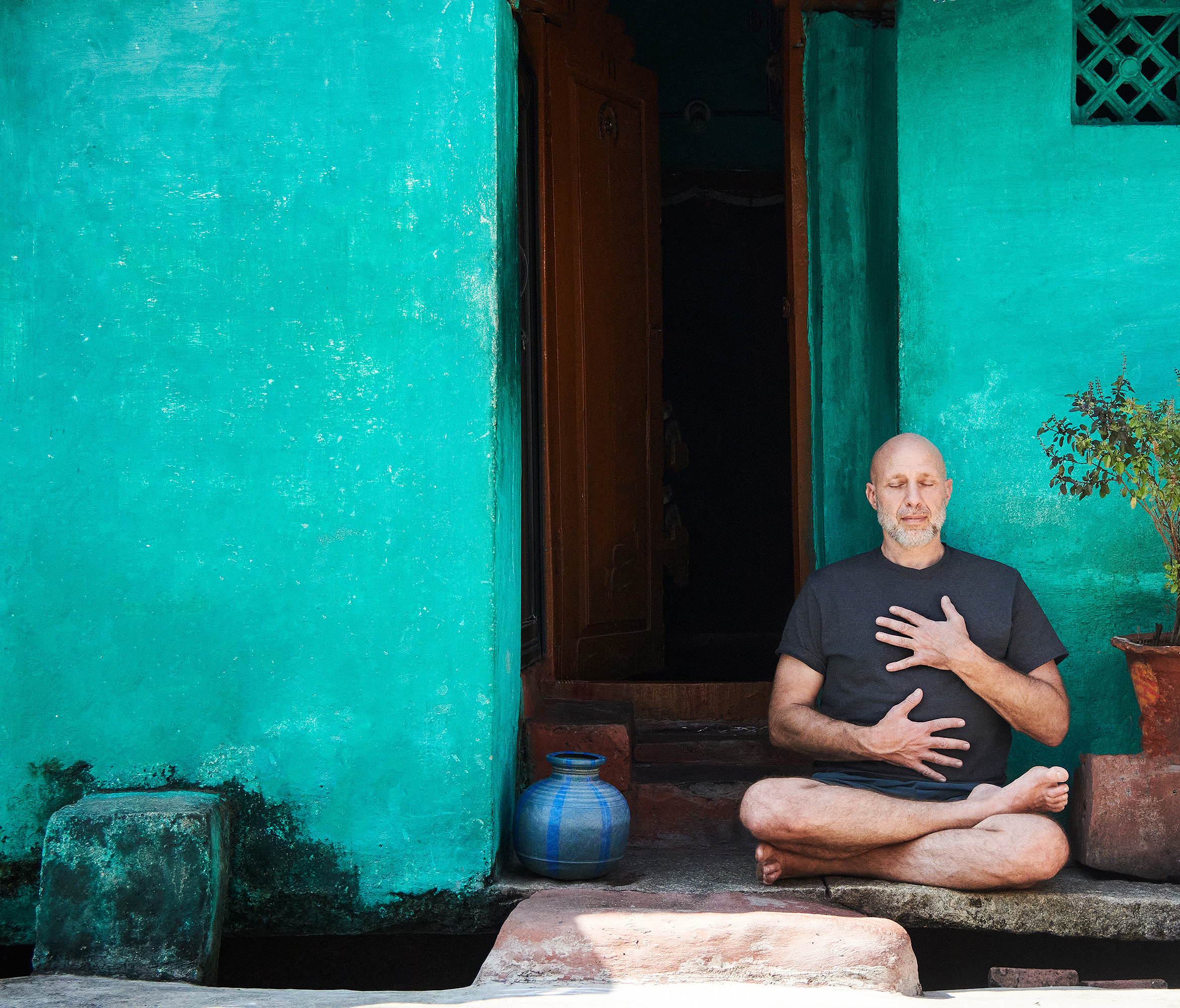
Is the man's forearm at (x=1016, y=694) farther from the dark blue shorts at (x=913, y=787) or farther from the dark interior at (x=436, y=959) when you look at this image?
the dark interior at (x=436, y=959)

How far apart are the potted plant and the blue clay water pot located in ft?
5.02

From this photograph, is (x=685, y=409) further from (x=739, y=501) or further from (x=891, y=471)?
(x=891, y=471)

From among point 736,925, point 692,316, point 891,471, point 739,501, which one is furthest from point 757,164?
point 736,925

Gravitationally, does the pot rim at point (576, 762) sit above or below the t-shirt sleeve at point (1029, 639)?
below

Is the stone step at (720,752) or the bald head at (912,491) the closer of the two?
the bald head at (912,491)

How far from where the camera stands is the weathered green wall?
4227mm

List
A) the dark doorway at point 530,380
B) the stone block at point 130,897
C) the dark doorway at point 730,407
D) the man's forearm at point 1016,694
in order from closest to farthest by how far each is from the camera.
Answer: the stone block at point 130,897 → the man's forearm at point 1016,694 → the dark doorway at point 530,380 → the dark doorway at point 730,407

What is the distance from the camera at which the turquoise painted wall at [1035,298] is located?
147 inches

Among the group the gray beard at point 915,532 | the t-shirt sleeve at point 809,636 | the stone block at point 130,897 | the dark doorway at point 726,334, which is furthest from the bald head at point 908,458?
the dark doorway at point 726,334

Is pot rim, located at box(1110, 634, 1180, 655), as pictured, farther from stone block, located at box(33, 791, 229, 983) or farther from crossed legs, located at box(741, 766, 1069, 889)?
stone block, located at box(33, 791, 229, 983)

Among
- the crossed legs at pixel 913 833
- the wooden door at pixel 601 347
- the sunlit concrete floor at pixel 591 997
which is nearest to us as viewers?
the sunlit concrete floor at pixel 591 997

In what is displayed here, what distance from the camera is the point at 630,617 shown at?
192 inches

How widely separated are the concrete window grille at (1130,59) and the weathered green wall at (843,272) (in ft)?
2.30

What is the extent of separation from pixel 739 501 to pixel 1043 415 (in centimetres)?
365
